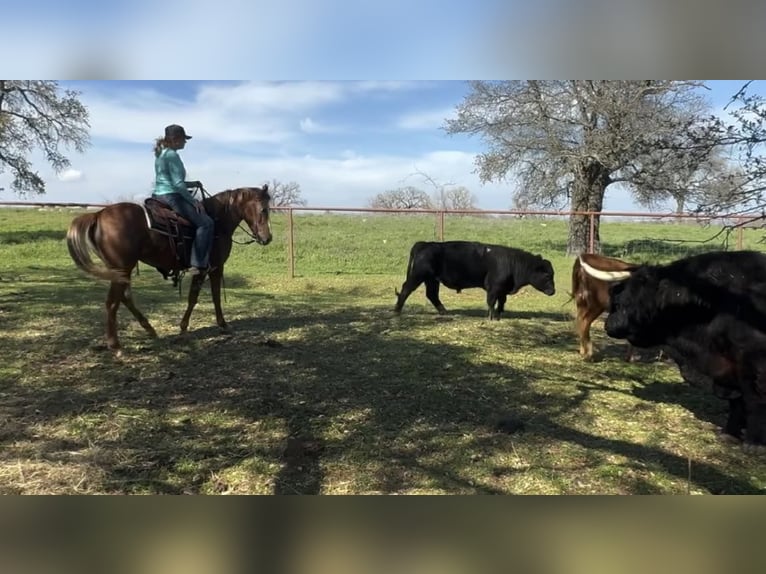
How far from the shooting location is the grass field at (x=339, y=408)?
3494 mm

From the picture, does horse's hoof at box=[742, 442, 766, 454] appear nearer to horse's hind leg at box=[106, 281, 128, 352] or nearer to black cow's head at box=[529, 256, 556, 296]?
black cow's head at box=[529, 256, 556, 296]

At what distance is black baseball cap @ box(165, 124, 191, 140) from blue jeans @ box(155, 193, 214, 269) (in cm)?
68

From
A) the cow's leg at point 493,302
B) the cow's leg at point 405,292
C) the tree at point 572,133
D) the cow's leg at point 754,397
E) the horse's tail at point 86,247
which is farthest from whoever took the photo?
the tree at point 572,133

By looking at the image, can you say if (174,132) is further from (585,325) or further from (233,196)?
(585,325)

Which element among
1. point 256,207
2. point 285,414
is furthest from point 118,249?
point 285,414

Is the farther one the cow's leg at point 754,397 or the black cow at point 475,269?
the black cow at point 475,269

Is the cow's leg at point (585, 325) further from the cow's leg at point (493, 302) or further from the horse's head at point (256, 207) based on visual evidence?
the horse's head at point (256, 207)

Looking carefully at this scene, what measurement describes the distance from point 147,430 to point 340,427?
4.46 ft

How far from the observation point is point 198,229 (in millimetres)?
7020

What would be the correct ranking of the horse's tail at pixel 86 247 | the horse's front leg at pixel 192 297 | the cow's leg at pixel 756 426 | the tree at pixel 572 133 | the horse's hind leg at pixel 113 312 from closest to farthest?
1. the cow's leg at pixel 756 426
2. the horse's hind leg at pixel 113 312
3. the horse's tail at pixel 86 247
4. the horse's front leg at pixel 192 297
5. the tree at pixel 572 133

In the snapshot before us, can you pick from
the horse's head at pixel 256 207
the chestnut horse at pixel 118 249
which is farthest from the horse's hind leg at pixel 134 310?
the horse's head at pixel 256 207

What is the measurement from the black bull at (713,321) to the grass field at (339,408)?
399mm

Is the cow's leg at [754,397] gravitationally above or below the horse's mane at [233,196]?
below

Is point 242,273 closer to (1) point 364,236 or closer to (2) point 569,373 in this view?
(1) point 364,236
